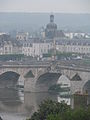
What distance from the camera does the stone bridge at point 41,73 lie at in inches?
1575

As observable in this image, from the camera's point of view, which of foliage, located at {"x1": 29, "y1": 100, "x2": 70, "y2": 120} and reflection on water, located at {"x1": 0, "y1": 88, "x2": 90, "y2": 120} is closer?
foliage, located at {"x1": 29, "y1": 100, "x2": 70, "y2": 120}

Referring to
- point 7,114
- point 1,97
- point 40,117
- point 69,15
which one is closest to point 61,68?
point 1,97

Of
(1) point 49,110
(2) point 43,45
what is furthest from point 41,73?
(2) point 43,45

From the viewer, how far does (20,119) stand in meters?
28.1

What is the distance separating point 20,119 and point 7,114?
7.00ft

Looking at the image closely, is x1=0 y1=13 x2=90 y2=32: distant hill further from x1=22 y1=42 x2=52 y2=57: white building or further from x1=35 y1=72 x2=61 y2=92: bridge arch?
x1=35 y1=72 x2=61 y2=92: bridge arch

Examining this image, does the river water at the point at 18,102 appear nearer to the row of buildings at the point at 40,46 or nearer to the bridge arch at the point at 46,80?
the bridge arch at the point at 46,80

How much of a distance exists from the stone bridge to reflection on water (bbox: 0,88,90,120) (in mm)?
1071

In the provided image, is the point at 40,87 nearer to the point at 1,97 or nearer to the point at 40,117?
the point at 1,97

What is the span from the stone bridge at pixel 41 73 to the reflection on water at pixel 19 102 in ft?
3.51

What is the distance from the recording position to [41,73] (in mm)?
41375

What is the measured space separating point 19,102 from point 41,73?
22.2 feet

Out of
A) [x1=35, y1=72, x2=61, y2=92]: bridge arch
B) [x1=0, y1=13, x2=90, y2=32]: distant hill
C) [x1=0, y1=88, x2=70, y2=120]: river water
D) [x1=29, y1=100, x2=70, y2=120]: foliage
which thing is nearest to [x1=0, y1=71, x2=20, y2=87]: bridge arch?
[x1=0, y1=88, x2=70, y2=120]: river water

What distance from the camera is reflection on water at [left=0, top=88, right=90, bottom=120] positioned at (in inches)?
1188
